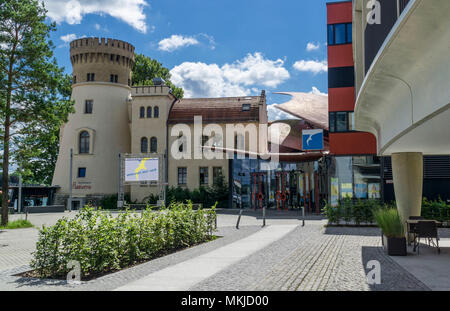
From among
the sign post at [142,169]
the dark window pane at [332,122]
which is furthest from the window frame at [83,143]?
the dark window pane at [332,122]

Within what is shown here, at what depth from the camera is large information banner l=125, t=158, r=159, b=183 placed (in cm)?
3797

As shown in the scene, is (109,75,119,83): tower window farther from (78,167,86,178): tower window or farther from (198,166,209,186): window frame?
(198,166,209,186): window frame

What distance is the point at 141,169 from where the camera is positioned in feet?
125

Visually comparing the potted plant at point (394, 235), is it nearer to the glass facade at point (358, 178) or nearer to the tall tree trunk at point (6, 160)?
the glass facade at point (358, 178)

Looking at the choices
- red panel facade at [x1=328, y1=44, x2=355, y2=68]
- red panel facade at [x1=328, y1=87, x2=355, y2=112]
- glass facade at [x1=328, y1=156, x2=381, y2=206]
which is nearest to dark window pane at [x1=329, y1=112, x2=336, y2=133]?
red panel facade at [x1=328, y1=87, x2=355, y2=112]

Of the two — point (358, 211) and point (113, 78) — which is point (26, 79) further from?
point (113, 78)

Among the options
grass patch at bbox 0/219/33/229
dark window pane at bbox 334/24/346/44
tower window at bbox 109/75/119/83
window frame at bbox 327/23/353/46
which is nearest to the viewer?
grass patch at bbox 0/219/33/229

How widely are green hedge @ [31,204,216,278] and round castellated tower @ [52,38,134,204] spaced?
1373 inches

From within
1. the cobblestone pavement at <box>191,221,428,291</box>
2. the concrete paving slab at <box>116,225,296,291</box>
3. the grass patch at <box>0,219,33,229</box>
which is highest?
the cobblestone pavement at <box>191,221,428,291</box>

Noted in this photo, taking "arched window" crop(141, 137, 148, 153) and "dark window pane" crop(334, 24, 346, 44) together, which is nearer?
"dark window pane" crop(334, 24, 346, 44)

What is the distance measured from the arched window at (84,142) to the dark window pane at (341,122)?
28343mm
